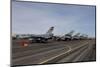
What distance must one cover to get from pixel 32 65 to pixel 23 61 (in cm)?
15

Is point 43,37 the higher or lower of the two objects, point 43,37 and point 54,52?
the higher

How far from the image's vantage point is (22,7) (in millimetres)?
2717

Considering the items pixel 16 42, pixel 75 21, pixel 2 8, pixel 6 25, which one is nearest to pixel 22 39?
pixel 16 42

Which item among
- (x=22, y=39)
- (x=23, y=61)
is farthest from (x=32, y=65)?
(x=22, y=39)

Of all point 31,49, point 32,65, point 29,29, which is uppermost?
point 29,29

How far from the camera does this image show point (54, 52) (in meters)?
2.89

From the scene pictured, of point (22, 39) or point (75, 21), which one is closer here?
point (22, 39)

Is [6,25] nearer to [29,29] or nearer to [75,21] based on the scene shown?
[29,29]

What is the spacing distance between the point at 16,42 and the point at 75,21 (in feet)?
3.11

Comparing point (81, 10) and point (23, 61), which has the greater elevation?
point (81, 10)

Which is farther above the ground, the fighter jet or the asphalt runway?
the fighter jet

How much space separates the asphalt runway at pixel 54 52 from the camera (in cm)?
271

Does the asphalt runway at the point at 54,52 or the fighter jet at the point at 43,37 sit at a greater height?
the fighter jet at the point at 43,37

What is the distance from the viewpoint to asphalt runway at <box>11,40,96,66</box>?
8.89 feet
